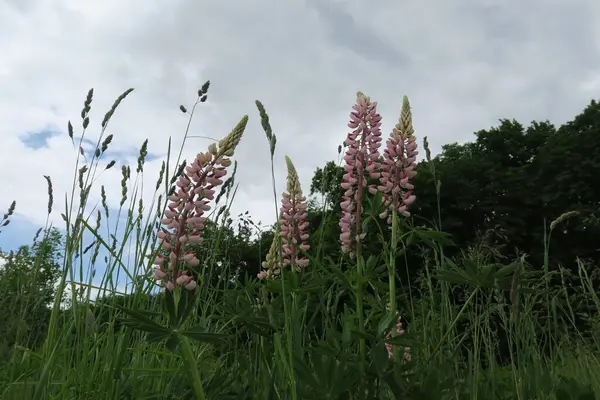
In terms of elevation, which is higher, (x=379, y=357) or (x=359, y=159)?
(x=359, y=159)

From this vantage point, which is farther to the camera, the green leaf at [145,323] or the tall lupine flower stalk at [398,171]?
the tall lupine flower stalk at [398,171]

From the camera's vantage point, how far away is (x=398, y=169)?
3502 mm

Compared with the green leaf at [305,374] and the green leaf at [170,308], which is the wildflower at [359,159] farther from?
the green leaf at [170,308]

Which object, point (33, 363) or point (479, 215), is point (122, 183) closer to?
point (33, 363)

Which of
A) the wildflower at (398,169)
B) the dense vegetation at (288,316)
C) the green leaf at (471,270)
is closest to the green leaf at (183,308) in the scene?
the dense vegetation at (288,316)

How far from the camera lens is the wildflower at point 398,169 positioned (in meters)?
3.40

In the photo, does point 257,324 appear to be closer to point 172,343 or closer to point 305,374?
point 305,374

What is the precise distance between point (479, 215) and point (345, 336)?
18263 millimetres

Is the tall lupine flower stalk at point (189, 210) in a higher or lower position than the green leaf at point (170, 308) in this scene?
higher

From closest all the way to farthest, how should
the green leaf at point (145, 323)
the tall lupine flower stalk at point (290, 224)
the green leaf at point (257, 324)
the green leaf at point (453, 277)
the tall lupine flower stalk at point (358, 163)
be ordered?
the green leaf at point (145, 323), the green leaf at point (257, 324), the green leaf at point (453, 277), the tall lupine flower stalk at point (358, 163), the tall lupine flower stalk at point (290, 224)

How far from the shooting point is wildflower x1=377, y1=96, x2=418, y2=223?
3.40m

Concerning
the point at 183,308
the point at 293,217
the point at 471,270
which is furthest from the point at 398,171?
the point at 183,308

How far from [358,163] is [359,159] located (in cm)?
3

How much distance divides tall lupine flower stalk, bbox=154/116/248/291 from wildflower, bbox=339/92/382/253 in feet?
3.90
